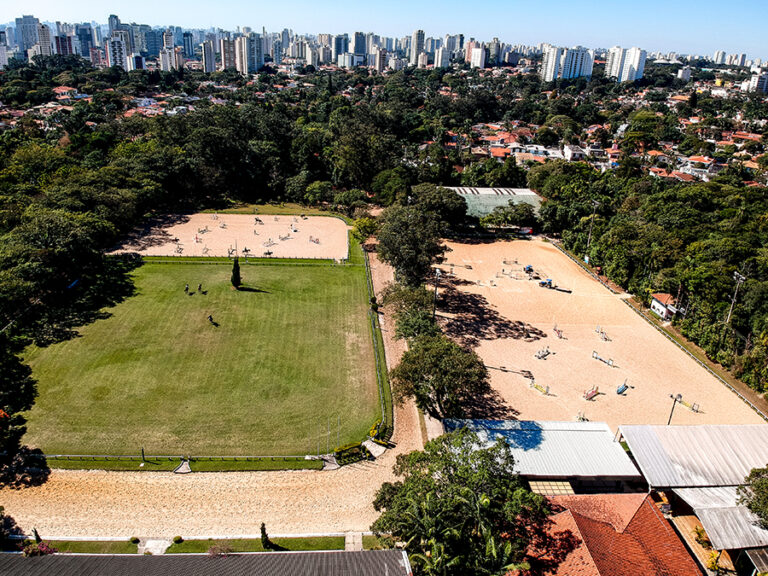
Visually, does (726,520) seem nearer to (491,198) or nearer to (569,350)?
(569,350)

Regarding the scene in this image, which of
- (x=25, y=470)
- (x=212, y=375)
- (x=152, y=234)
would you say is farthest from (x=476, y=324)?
(x=152, y=234)

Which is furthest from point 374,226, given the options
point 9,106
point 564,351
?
point 9,106

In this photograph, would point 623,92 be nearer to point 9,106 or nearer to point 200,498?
point 9,106

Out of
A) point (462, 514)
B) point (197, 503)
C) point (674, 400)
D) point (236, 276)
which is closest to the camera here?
point (462, 514)

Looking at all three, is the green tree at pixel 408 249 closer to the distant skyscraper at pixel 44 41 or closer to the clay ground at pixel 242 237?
the clay ground at pixel 242 237

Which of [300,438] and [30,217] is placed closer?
[300,438]

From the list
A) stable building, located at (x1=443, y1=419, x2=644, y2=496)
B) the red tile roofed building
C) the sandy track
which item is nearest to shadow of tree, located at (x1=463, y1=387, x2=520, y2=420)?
stable building, located at (x1=443, y1=419, x2=644, y2=496)

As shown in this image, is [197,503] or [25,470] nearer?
[197,503]

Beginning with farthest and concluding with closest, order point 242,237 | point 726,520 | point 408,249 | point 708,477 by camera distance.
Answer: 1. point 242,237
2. point 408,249
3. point 708,477
4. point 726,520
